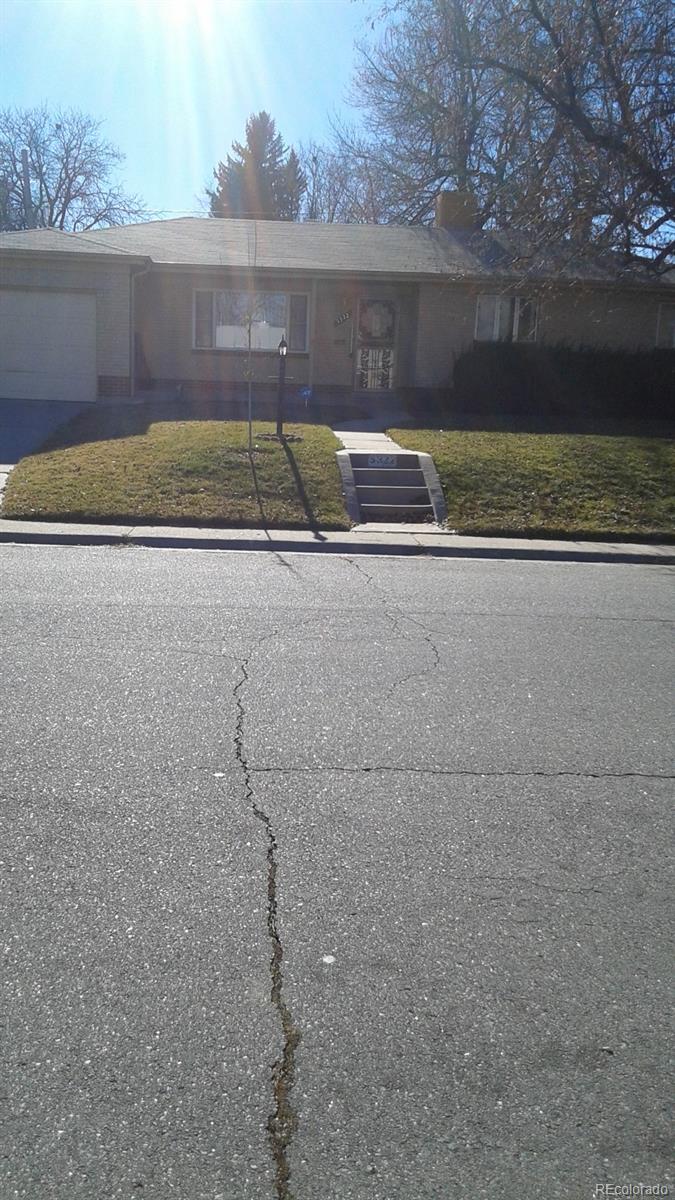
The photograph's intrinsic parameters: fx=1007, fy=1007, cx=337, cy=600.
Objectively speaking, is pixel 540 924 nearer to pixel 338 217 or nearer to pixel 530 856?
pixel 530 856

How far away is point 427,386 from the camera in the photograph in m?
23.7

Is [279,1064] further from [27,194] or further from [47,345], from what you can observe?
[27,194]

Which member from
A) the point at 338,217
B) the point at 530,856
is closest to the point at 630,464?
the point at 530,856

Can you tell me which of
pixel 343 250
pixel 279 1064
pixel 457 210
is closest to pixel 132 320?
pixel 343 250

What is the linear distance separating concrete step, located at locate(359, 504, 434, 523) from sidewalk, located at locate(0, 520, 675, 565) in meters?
1.02

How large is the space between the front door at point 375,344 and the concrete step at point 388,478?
10.3m

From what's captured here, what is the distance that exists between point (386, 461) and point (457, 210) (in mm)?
15736

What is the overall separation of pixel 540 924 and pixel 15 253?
66.5 ft

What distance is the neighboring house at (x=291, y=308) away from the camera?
21219 millimetres

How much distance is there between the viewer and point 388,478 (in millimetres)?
14547

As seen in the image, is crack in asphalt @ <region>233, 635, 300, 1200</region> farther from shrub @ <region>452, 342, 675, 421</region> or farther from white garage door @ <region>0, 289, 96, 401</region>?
white garage door @ <region>0, 289, 96, 401</region>

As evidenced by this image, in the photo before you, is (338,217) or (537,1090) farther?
(338,217)

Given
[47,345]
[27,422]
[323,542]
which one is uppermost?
[47,345]

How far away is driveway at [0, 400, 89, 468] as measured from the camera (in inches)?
643
